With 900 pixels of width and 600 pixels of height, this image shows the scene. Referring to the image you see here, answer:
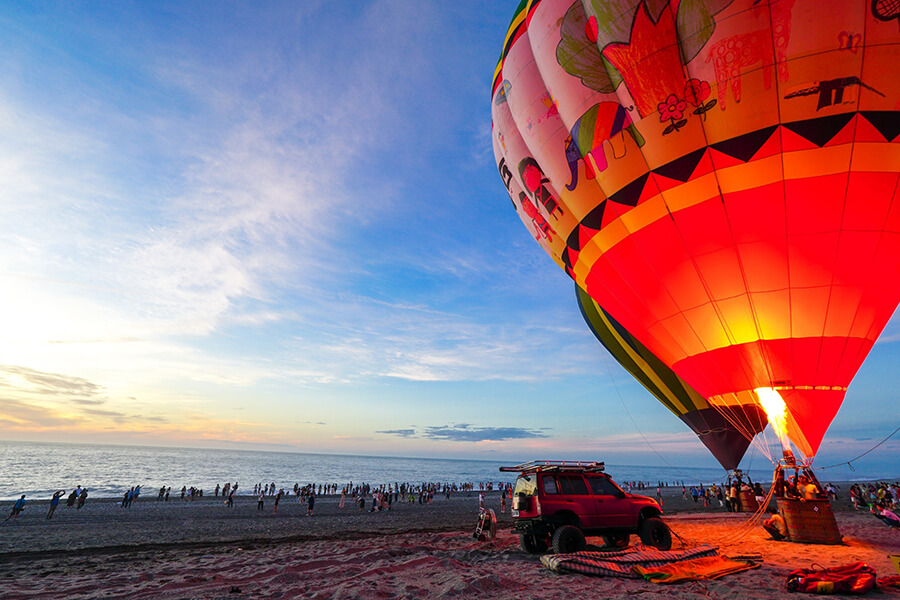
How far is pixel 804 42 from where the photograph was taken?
768cm

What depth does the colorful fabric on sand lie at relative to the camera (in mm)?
7207

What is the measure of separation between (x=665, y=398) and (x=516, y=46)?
49.5ft

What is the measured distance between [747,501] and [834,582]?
18.8 metres

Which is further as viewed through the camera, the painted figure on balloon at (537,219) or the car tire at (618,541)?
the painted figure on balloon at (537,219)

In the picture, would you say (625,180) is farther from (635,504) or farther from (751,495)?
(751,495)

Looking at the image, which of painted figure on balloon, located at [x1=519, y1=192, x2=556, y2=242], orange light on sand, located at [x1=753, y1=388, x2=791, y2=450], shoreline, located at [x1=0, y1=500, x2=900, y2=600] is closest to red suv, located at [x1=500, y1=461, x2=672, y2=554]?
shoreline, located at [x1=0, y1=500, x2=900, y2=600]

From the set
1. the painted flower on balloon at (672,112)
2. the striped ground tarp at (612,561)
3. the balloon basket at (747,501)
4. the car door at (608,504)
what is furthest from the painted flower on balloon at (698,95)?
the balloon basket at (747,501)

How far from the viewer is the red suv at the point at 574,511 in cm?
936

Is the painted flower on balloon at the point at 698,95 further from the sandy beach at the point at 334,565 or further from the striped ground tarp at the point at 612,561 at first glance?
the striped ground tarp at the point at 612,561

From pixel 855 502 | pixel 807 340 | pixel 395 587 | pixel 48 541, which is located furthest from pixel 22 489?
pixel 855 502

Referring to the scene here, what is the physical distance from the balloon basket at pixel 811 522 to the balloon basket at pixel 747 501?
1227 centimetres

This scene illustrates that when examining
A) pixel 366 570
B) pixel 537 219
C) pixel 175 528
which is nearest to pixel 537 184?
pixel 537 219

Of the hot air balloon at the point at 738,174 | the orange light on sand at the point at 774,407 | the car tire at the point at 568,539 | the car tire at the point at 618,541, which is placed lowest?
the car tire at the point at 618,541

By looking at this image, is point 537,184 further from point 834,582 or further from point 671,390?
point 671,390
